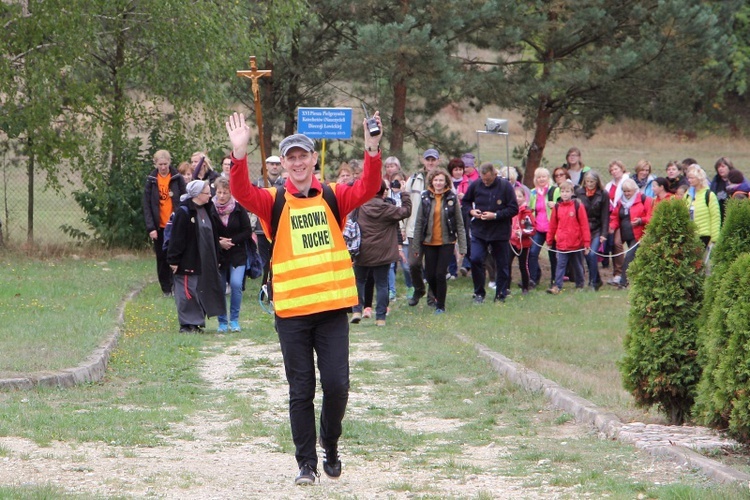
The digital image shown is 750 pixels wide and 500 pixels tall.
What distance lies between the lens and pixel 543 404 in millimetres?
9336

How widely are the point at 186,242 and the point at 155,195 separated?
4044 mm

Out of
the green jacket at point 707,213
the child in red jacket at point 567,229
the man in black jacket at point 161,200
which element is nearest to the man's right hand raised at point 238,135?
the man in black jacket at point 161,200

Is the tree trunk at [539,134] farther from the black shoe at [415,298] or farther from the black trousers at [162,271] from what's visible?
the black trousers at [162,271]

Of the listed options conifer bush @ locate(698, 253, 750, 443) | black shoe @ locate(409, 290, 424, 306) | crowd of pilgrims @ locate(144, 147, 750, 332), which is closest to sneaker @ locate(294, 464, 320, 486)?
conifer bush @ locate(698, 253, 750, 443)

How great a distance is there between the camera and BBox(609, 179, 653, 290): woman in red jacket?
719 inches

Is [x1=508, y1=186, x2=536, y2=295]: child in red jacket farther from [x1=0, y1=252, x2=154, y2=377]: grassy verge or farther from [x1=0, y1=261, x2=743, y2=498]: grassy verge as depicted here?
[x1=0, y1=252, x2=154, y2=377]: grassy verge

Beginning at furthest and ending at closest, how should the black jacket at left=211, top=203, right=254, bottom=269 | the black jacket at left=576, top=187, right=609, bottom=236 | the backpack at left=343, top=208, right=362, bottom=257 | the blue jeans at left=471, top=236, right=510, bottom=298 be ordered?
the black jacket at left=576, top=187, right=609, bottom=236 < the blue jeans at left=471, top=236, right=510, bottom=298 < the backpack at left=343, top=208, right=362, bottom=257 < the black jacket at left=211, top=203, right=254, bottom=269

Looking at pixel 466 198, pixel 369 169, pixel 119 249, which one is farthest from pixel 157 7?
pixel 369 169

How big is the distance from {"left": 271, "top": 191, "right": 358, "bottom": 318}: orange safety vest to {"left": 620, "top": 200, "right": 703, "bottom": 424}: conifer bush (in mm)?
2561

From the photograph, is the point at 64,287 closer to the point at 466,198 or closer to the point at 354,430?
the point at 466,198

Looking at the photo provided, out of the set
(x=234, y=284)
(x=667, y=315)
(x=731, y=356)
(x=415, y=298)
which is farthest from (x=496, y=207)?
(x=731, y=356)

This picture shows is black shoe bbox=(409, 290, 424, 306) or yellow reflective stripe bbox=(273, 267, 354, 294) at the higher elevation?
yellow reflective stripe bbox=(273, 267, 354, 294)

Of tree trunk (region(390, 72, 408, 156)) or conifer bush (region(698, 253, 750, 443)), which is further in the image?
tree trunk (region(390, 72, 408, 156))

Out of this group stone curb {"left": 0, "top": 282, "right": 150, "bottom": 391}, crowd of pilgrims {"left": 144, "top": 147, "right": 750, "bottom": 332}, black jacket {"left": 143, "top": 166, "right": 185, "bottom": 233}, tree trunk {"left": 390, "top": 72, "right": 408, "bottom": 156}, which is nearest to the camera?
stone curb {"left": 0, "top": 282, "right": 150, "bottom": 391}
